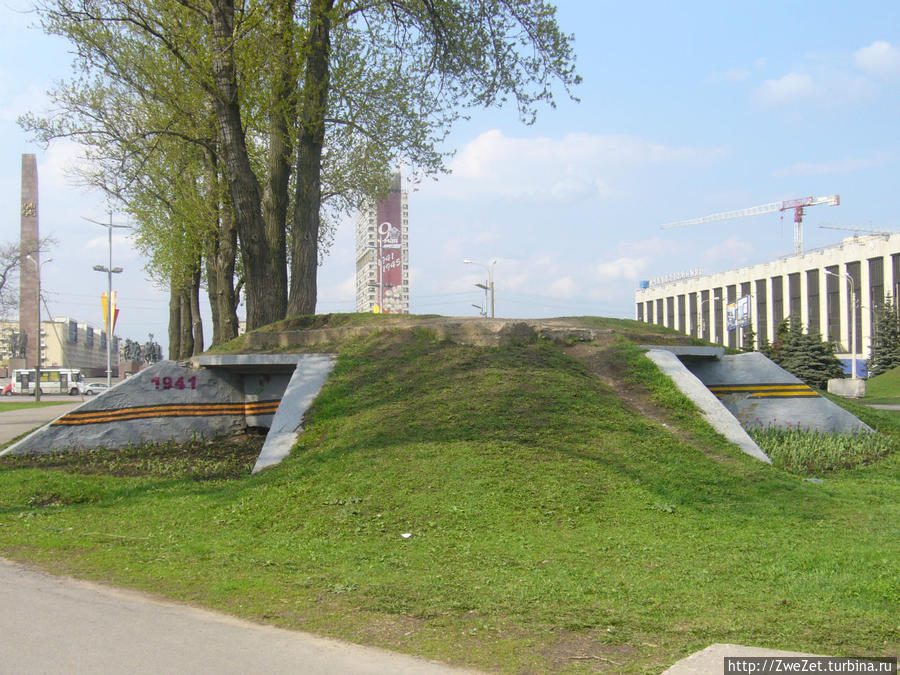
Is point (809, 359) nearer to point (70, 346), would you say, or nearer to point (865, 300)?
point (865, 300)

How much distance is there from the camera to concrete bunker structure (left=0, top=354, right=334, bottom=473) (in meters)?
11.8

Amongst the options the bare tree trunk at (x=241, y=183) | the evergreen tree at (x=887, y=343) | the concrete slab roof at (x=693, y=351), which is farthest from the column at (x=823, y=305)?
the bare tree trunk at (x=241, y=183)

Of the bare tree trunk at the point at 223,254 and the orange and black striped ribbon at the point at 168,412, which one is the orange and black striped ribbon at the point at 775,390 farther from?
the bare tree trunk at the point at 223,254

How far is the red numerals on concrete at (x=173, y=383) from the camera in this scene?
13.4 m

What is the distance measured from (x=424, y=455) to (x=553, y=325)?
5.64 m

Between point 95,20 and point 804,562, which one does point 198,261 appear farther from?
point 804,562

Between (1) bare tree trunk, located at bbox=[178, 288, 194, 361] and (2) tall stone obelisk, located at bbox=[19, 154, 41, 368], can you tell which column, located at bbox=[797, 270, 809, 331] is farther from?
(2) tall stone obelisk, located at bbox=[19, 154, 41, 368]

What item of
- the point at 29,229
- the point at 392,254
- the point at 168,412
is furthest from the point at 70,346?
the point at 168,412

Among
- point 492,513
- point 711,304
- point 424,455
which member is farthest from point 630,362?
point 711,304

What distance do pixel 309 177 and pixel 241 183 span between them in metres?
1.55

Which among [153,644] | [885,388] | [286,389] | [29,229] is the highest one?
[29,229]

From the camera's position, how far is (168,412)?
13.3 m

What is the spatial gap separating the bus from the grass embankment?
57.1m

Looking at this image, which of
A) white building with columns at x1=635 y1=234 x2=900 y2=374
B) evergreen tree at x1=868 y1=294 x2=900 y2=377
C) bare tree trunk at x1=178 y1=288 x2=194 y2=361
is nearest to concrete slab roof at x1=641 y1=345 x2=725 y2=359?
bare tree trunk at x1=178 y1=288 x2=194 y2=361
